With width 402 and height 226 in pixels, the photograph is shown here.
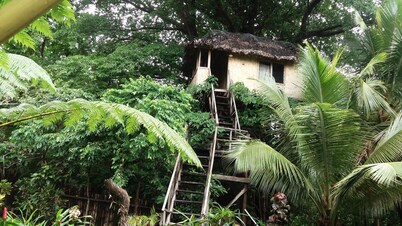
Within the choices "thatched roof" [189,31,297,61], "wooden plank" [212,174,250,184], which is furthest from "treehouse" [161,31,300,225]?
"wooden plank" [212,174,250,184]

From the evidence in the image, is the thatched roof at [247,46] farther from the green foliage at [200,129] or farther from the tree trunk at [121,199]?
the tree trunk at [121,199]

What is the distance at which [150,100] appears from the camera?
31.4 feet

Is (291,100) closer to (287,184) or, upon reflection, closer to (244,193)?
(244,193)

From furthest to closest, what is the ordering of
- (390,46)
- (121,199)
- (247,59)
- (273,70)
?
(273,70) → (247,59) → (390,46) → (121,199)

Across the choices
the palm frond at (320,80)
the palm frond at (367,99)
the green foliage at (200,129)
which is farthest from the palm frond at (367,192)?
the green foliage at (200,129)

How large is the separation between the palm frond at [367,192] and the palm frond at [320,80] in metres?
1.95

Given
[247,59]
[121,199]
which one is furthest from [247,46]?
[121,199]

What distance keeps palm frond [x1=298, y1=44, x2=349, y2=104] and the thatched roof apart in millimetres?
5347

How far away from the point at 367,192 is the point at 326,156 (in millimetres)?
1072

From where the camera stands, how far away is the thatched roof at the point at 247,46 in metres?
14.0

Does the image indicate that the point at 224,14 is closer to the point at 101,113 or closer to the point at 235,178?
the point at 235,178

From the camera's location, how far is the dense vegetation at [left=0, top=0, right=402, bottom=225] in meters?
4.70

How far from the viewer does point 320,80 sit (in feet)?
27.3

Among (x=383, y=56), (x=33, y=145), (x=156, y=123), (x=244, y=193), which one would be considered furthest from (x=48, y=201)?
(x=383, y=56)
